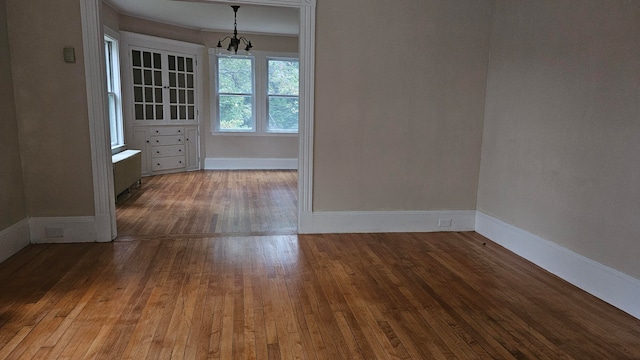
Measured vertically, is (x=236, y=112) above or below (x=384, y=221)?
above

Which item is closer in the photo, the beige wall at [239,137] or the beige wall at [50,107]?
the beige wall at [50,107]

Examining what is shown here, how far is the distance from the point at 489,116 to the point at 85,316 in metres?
3.82

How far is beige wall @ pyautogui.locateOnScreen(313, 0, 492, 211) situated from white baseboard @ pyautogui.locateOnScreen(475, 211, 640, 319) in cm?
64

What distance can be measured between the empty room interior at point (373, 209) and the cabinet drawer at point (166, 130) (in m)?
2.39

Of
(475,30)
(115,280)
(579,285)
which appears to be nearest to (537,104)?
(475,30)

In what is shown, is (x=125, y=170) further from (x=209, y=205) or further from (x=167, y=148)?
(x=167, y=148)

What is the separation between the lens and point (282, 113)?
28.5 feet

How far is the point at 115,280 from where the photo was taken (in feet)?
9.75

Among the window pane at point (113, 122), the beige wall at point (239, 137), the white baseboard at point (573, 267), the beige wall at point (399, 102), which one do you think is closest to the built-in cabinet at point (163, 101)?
the beige wall at point (239, 137)

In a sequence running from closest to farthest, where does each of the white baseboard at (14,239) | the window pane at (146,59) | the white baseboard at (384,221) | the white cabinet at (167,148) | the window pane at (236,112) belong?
the white baseboard at (14,239), the white baseboard at (384,221), the window pane at (146,59), the white cabinet at (167,148), the window pane at (236,112)

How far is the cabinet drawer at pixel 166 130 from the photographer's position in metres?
7.49

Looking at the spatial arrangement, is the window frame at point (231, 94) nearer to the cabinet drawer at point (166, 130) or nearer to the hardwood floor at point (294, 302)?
the cabinet drawer at point (166, 130)

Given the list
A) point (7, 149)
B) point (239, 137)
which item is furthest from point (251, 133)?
point (7, 149)

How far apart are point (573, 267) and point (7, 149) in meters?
4.52
